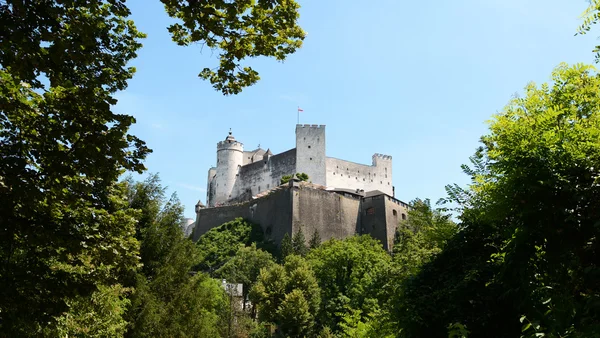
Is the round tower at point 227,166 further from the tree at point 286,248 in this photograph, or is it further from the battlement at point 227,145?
the tree at point 286,248

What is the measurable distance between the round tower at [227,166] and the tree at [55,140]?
242ft

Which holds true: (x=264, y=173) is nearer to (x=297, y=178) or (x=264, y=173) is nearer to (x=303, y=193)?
(x=297, y=178)

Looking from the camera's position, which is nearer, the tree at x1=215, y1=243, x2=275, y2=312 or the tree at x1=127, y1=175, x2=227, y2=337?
the tree at x1=127, y1=175, x2=227, y2=337

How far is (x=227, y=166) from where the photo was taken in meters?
82.9

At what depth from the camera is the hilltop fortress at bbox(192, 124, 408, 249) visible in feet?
213

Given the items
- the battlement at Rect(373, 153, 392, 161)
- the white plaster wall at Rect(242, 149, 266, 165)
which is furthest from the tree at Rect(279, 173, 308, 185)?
the battlement at Rect(373, 153, 392, 161)

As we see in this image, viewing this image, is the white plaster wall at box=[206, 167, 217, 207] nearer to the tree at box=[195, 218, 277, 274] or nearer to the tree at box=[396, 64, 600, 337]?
the tree at box=[195, 218, 277, 274]

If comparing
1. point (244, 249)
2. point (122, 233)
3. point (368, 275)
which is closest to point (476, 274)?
point (122, 233)

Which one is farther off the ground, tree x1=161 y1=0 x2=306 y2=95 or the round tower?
the round tower

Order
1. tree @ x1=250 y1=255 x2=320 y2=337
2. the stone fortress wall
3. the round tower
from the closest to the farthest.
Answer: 1. tree @ x1=250 y1=255 x2=320 y2=337
2. the stone fortress wall
3. the round tower

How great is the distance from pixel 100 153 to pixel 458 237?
773 cm

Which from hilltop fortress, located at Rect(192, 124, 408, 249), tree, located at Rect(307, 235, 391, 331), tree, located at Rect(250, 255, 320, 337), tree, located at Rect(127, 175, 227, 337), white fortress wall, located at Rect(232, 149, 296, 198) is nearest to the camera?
tree, located at Rect(127, 175, 227, 337)

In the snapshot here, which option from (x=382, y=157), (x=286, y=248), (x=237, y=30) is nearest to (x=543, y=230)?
(x=237, y=30)

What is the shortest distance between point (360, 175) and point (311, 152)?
9.26m
